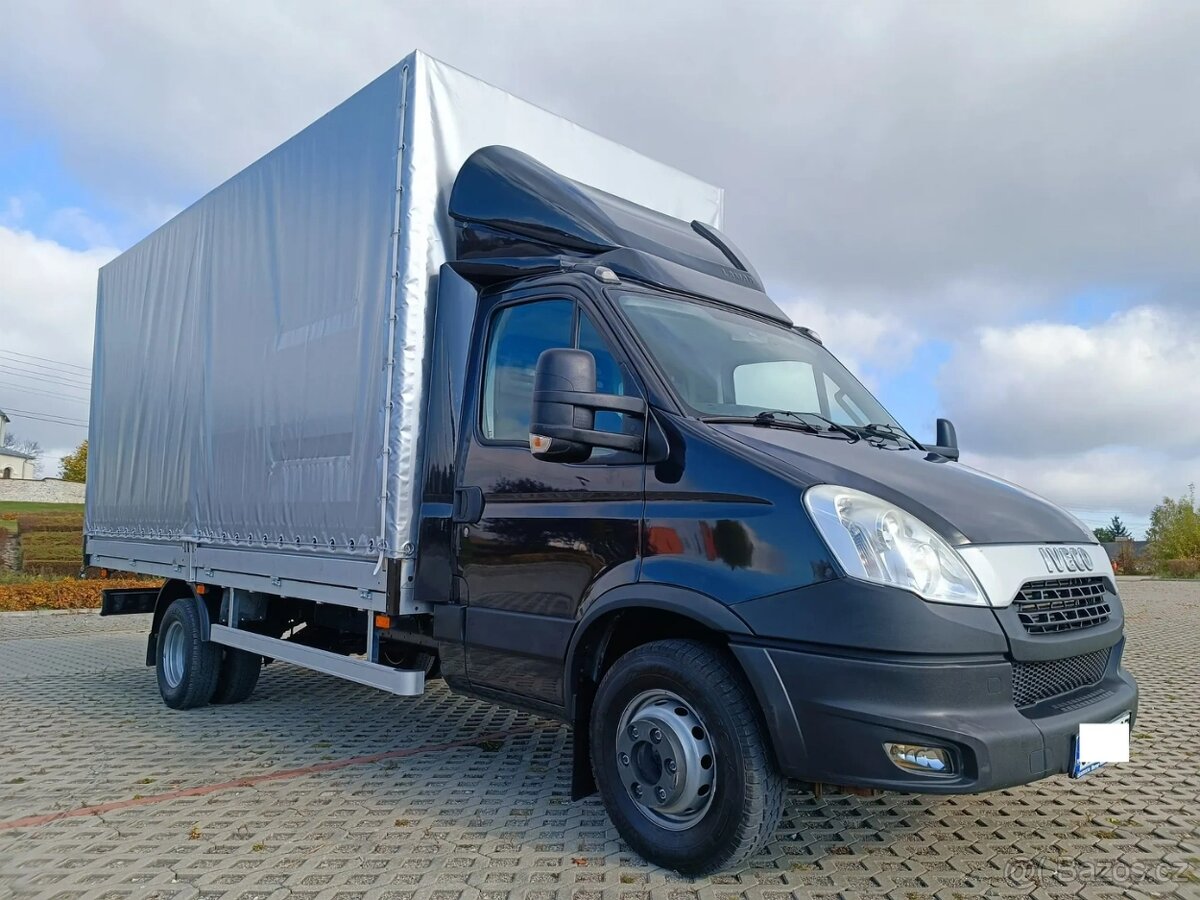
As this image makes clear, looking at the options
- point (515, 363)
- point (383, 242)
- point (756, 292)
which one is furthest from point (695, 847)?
point (383, 242)

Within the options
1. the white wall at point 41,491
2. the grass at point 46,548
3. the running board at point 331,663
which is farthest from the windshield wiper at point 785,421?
the white wall at point 41,491

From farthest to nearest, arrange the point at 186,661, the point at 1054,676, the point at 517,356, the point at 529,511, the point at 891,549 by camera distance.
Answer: the point at 186,661, the point at 517,356, the point at 529,511, the point at 1054,676, the point at 891,549

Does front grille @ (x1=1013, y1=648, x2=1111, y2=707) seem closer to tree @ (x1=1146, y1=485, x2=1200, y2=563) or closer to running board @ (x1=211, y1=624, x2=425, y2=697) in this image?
running board @ (x1=211, y1=624, x2=425, y2=697)

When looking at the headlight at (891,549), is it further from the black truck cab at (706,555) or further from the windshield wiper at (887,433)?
the windshield wiper at (887,433)

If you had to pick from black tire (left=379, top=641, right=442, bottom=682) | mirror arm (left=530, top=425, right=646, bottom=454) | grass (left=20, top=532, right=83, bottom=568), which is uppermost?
mirror arm (left=530, top=425, right=646, bottom=454)

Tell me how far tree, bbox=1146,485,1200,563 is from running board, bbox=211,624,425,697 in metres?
43.4

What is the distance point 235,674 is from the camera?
679cm

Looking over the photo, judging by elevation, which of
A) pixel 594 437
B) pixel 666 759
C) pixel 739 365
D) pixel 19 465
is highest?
pixel 19 465

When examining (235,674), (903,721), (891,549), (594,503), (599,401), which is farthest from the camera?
(235,674)

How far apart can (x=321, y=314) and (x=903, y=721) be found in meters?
3.99

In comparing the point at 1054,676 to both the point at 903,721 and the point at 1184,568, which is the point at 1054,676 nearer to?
the point at 903,721

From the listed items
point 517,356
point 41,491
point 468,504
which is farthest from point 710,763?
point 41,491

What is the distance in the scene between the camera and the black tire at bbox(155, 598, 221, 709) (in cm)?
657

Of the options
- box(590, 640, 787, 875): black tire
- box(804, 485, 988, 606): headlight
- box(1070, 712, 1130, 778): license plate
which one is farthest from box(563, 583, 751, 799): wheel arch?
box(1070, 712, 1130, 778): license plate
